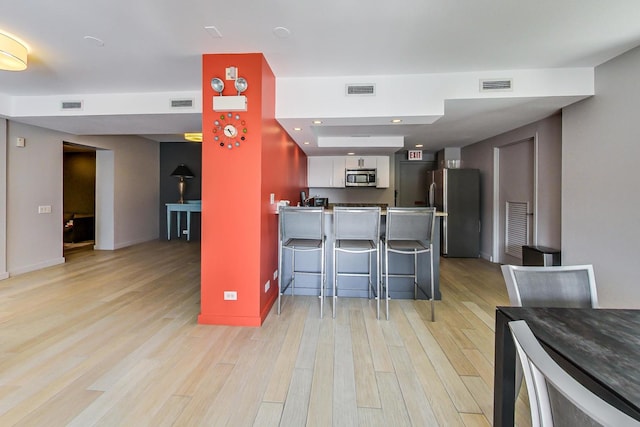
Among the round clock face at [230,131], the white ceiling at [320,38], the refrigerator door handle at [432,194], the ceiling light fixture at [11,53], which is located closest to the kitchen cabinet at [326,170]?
the refrigerator door handle at [432,194]

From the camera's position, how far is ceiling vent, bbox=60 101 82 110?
375 centimetres

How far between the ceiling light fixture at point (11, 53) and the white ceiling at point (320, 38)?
0.07 m

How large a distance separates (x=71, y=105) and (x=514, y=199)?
21.8 ft

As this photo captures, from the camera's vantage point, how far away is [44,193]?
4.70 m

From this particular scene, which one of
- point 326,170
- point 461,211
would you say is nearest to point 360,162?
point 326,170

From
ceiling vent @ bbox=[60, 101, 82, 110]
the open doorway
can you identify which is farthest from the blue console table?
ceiling vent @ bbox=[60, 101, 82, 110]

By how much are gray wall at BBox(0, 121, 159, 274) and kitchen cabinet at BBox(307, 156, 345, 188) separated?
4.09 m

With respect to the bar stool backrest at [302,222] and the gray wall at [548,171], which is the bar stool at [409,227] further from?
the gray wall at [548,171]

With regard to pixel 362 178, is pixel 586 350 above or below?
below

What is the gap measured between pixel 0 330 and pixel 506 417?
146 inches

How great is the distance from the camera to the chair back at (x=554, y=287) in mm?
1372

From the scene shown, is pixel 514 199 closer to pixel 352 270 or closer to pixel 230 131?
pixel 352 270

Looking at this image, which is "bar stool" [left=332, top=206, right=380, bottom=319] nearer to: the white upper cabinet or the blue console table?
the white upper cabinet

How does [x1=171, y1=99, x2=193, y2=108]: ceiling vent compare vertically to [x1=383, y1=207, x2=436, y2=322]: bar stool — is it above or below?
above
